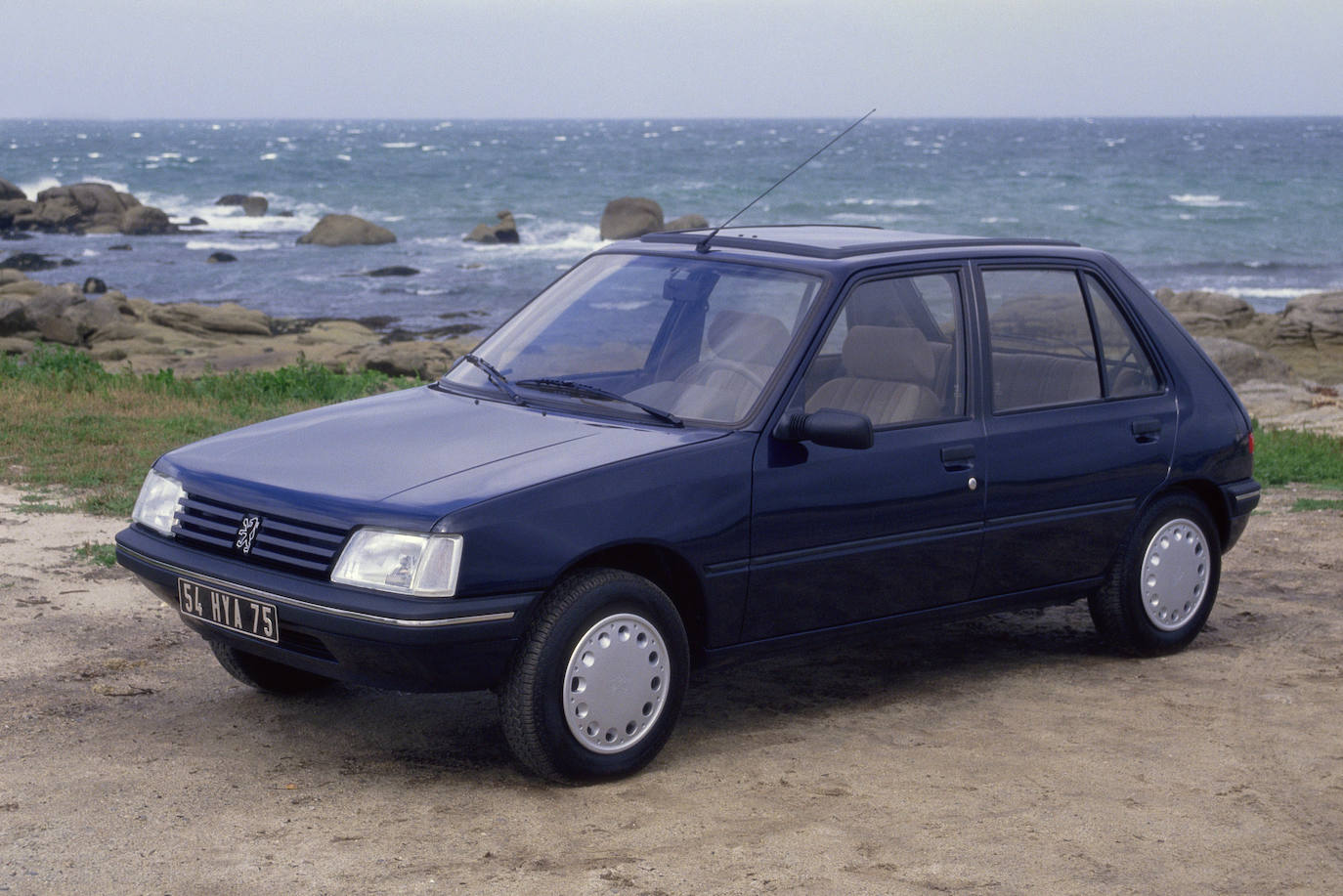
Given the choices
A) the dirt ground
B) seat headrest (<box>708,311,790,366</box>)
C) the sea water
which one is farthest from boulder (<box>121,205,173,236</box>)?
seat headrest (<box>708,311,790,366</box>)

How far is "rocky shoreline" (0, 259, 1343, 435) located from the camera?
22.5m

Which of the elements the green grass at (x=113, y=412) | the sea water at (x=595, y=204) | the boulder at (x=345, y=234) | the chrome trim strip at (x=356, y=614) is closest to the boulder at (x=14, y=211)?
the sea water at (x=595, y=204)

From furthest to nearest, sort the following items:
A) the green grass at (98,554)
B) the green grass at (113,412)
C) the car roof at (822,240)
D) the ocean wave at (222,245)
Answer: the ocean wave at (222,245)
the green grass at (113,412)
the green grass at (98,554)
the car roof at (822,240)

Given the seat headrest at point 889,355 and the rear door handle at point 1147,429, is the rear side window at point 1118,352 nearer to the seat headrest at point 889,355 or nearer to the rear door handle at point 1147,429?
the rear door handle at point 1147,429

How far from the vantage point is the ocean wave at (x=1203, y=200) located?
2474 inches

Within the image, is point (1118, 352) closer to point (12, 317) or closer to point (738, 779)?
point (738, 779)

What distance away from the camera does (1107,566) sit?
258 inches

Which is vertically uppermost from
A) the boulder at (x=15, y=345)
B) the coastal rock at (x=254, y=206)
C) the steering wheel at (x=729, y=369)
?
the steering wheel at (x=729, y=369)

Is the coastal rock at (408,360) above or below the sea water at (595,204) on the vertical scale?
below

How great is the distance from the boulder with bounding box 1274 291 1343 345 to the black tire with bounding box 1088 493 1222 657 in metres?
21.0

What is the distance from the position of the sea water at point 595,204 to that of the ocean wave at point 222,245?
11 centimetres

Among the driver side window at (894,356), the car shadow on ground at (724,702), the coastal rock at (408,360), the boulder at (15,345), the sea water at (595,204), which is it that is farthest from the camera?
the sea water at (595,204)

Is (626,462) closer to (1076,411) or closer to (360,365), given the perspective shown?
(1076,411)

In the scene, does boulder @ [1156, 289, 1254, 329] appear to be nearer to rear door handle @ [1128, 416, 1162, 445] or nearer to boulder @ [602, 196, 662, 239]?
rear door handle @ [1128, 416, 1162, 445]
